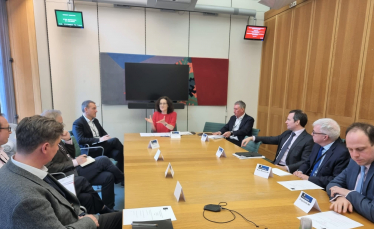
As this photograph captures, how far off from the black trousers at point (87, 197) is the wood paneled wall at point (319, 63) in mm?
3778

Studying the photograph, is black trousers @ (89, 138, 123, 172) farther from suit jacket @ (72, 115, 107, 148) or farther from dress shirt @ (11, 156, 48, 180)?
dress shirt @ (11, 156, 48, 180)

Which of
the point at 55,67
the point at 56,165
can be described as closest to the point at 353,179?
the point at 56,165

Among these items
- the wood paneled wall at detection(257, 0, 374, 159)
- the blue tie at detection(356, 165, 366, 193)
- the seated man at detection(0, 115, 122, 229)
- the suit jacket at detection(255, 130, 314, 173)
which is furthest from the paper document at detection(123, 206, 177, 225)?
the wood paneled wall at detection(257, 0, 374, 159)

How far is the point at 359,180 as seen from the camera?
1553 millimetres

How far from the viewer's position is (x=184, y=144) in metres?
3.13

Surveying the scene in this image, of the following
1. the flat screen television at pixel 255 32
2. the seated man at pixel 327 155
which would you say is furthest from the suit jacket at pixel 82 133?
the flat screen television at pixel 255 32

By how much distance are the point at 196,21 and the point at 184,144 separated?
343cm

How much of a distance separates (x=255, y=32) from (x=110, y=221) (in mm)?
5161

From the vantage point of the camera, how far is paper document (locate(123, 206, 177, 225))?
1.23 metres

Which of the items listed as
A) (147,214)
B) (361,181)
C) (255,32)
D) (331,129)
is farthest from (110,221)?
(255,32)

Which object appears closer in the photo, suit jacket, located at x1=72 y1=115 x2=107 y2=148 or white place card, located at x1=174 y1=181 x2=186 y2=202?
white place card, located at x1=174 y1=181 x2=186 y2=202

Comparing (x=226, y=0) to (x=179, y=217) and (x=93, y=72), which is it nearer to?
(x=93, y=72)

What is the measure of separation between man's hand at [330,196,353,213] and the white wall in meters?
4.20

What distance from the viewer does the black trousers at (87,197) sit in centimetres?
209
